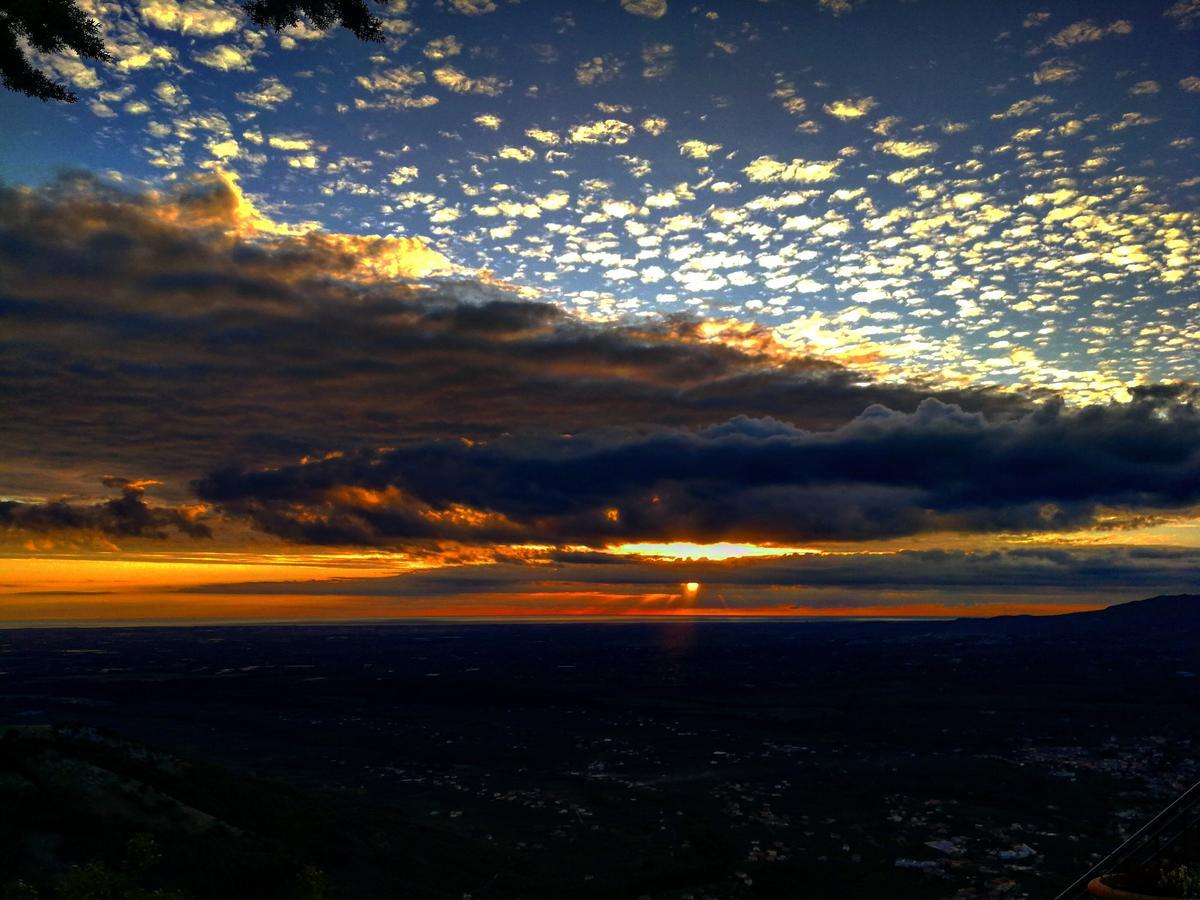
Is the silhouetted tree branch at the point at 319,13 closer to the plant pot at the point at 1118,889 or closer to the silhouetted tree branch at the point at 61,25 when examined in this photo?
the silhouetted tree branch at the point at 61,25

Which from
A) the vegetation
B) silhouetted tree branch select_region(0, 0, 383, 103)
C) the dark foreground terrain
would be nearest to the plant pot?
the vegetation

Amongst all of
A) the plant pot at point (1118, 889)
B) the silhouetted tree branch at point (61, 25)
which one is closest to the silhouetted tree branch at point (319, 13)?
the silhouetted tree branch at point (61, 25)

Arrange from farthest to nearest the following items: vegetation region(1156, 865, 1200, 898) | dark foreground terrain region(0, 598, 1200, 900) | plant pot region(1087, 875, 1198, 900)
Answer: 1. dark foreground terrain region(0, 598, 1200, 900)
2. vegetation region(1156, 865, 1200, 898)
3. plant pot region(1087, 875, 1198, 900)

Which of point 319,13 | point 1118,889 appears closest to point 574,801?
point 1118,889

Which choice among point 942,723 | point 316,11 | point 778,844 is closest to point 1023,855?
point 778,844

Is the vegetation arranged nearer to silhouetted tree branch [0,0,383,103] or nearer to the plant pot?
the plant pot

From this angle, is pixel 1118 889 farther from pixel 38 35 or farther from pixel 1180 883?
pixel 38 35
